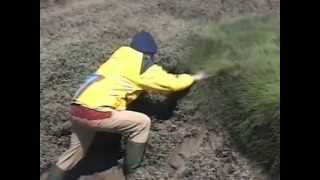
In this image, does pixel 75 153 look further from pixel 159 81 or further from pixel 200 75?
pixel 200 75

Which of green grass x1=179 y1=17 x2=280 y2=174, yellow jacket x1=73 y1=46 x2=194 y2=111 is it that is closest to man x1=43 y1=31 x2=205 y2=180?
yellow jacket x1=73 y1=46 x2=194 y2=111

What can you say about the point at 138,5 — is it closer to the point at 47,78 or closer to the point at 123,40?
the point at 123,40

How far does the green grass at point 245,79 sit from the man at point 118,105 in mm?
156

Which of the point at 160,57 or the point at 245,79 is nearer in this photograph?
the point at 245,79

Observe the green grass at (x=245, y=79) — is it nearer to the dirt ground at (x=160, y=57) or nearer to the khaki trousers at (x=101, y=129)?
the dirt ground at (x=160, y=57)

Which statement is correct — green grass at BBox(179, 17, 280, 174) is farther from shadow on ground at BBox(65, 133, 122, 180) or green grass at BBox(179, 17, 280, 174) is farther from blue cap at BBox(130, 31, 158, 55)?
shadow on ground at BBox(65, 133, 122, 180)

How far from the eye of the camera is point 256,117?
3.09 meters

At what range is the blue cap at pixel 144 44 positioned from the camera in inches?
128

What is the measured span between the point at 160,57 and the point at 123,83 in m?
0.30

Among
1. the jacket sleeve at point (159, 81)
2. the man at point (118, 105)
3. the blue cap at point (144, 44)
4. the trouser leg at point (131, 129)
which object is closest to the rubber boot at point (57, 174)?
the man at point (118, 105)

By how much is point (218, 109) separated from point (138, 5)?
69 cm

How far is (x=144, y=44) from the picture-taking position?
3266 millimetres

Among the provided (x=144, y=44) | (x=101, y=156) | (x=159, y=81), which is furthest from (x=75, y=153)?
(x=144, y=44)
